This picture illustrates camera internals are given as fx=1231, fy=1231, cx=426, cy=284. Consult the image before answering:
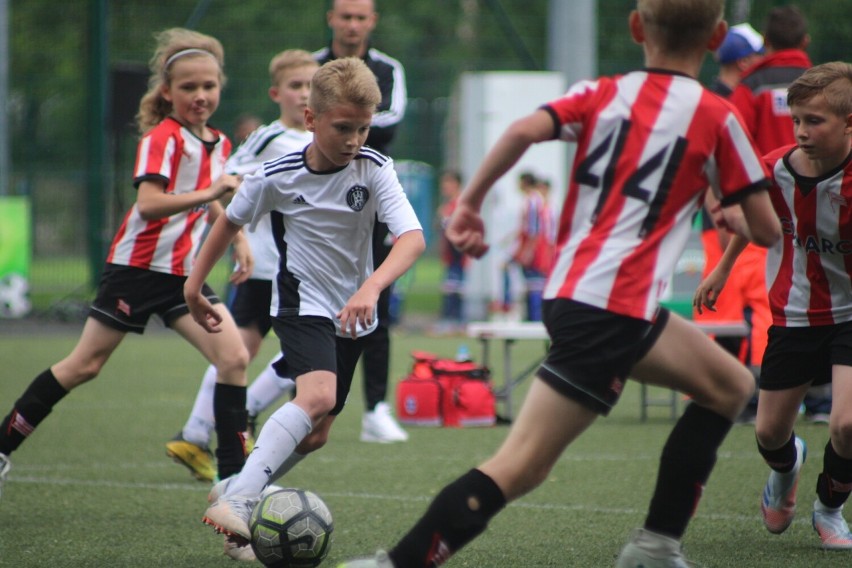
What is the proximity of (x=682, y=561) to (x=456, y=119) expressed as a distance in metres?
19.5

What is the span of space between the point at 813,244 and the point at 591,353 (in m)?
1.61

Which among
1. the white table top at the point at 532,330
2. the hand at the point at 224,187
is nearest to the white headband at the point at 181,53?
the hand at the point at 224,187

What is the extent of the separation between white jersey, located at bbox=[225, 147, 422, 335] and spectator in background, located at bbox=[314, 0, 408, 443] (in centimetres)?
176

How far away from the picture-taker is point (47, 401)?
18.2 feet

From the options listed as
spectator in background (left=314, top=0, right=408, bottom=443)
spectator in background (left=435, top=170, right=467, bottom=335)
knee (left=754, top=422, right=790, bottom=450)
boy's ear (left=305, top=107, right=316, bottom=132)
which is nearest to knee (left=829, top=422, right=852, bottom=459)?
knee (left=754, top=422, right=790, bottom=450)

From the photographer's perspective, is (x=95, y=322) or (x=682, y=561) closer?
(x=682, y=561)

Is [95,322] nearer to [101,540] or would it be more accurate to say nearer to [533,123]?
[101,540]

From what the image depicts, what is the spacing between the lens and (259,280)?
6762mm

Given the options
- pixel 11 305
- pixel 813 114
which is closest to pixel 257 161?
pixel 813 114

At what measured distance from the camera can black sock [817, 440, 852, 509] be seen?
4684 millimetres

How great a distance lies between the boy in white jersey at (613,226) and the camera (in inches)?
136

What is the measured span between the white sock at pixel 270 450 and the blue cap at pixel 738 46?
4.78 metres

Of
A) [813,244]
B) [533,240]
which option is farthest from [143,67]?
[813,244]

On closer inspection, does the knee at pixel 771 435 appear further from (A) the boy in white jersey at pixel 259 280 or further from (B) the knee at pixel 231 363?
(A) the boy in white jersey at pixel 259 280
